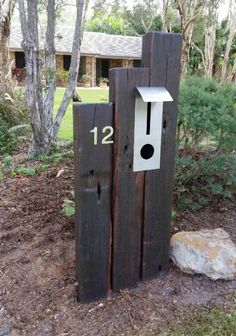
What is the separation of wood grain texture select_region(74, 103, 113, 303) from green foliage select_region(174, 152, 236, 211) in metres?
1.37

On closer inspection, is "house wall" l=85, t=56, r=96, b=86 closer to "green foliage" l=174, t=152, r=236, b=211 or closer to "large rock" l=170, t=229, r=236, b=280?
"green foliage" l=174, t=152, r=236, b=211

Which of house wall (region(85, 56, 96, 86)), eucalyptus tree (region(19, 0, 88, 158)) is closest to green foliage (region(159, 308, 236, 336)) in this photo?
eucalyptus tree (region(19, 0, 88, 158))

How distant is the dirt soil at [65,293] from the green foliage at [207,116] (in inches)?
30.9

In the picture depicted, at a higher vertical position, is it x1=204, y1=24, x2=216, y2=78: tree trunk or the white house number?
x1=204, y1=24, x2=216, y2=78: tree trunk

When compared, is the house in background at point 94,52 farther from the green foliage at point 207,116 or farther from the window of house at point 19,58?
the green foliage at point 207,116

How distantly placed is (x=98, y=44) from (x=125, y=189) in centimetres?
Result: 2707

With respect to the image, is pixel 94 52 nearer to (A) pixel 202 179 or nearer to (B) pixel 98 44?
(B) pixel 98 44

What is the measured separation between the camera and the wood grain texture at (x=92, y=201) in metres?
1.87

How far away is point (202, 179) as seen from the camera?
3.54 m

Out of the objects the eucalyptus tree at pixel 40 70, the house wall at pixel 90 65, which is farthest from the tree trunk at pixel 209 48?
Result: the eucalyptus tree at pixel 40 70

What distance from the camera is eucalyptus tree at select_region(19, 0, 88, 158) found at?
4.45 meters

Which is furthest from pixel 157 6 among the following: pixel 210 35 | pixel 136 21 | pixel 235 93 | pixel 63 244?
pixel 63 244

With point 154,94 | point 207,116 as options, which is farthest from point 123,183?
point 207,116

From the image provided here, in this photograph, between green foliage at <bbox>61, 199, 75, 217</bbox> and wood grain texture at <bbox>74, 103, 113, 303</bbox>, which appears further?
green foliage at <bbox>61, 199, 75, 217</bbox>
